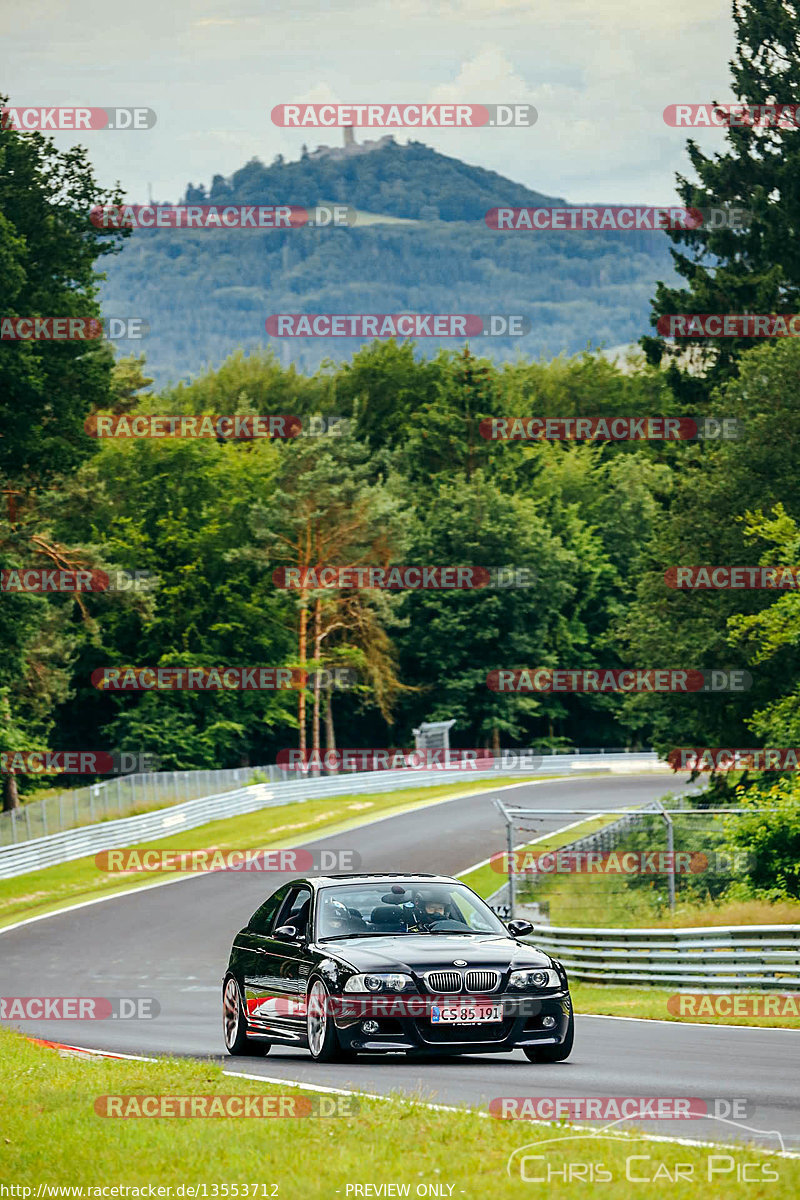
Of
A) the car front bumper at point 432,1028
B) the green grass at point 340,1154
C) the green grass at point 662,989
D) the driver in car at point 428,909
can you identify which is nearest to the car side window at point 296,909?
the driver in car at point 428,909

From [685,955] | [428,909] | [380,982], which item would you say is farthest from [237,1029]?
[685,955]

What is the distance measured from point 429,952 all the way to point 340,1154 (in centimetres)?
454

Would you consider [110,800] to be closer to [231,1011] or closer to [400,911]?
[231,1011]

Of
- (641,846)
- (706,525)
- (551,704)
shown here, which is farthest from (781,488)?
(551,704)

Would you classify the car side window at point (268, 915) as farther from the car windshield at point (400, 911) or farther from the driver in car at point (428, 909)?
the driver in car at point (428, 909)

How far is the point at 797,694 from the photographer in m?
40.6

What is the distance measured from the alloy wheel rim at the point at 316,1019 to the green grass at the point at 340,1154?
103 inches

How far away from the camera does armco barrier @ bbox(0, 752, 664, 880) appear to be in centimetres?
4775

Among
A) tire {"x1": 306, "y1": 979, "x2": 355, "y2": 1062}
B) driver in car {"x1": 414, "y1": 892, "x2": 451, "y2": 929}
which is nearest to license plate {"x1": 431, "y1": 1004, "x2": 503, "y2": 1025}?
tire {"x1": 306, "y1": 979, "x2": 355, "y2": 1062}

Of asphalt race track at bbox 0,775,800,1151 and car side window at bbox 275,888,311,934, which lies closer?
asphalt race track at bbox 0,775,800,1151

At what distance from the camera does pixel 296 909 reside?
14180mm

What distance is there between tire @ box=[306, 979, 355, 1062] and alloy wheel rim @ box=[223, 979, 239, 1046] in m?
1.38

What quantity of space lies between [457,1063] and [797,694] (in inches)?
1140

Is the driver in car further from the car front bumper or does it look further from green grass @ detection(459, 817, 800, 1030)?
green grass @ detection(459, 817, 800, 1030)
